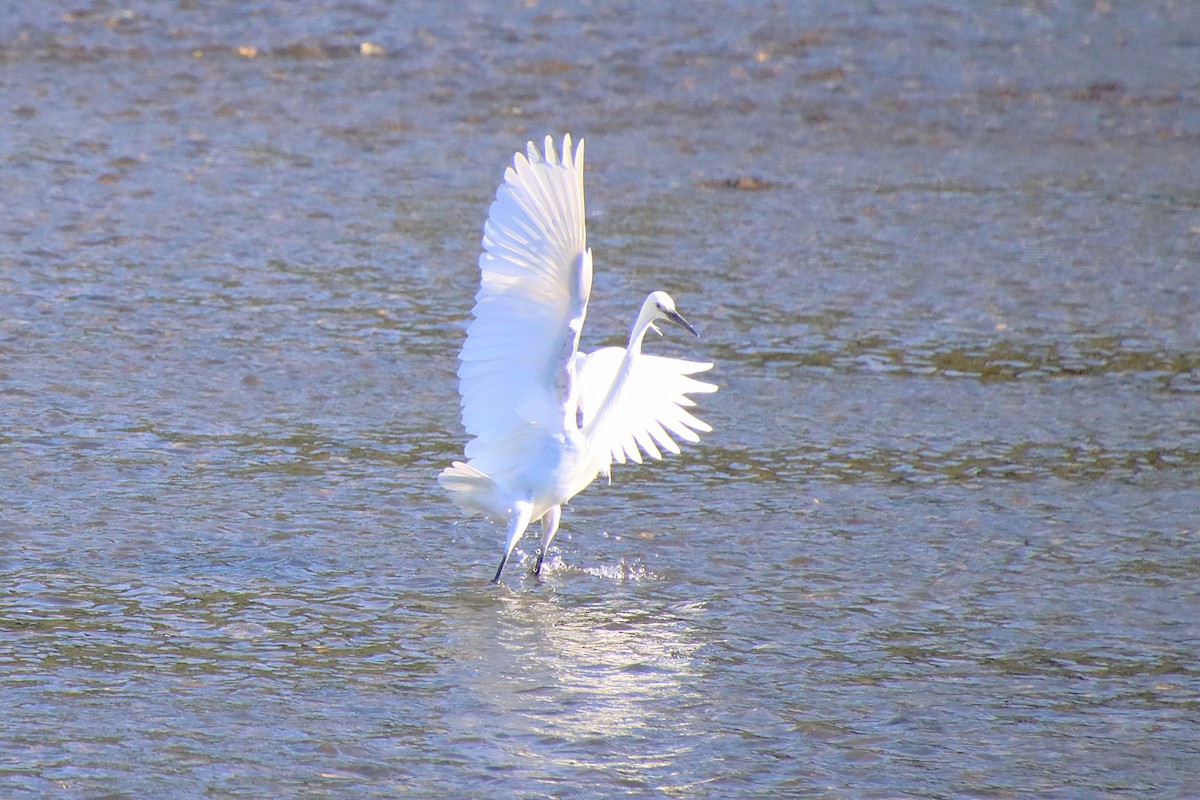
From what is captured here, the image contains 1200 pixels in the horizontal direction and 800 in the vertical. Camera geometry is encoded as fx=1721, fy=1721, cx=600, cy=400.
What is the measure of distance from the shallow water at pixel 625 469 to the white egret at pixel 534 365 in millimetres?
319

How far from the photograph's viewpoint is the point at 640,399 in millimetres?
5781

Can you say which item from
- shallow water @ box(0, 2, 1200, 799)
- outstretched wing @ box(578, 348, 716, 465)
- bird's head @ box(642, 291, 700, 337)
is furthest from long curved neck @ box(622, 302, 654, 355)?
shallow water @ box(0, 2, 1200, 799)

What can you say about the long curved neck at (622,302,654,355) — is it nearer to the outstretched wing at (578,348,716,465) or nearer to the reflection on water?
the outstretched wing at (578,348,716,465)

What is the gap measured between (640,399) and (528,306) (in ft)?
2.39

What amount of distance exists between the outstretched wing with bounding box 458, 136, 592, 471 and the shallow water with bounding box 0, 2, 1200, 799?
0.55 m

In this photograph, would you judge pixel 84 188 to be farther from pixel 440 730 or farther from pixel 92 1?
pixel 440 730

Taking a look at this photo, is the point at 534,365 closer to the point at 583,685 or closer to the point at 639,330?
the point at 639,330

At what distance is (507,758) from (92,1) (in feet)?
34.9

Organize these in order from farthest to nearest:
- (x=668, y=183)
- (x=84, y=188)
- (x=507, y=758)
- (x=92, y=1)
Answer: (x=92, y=1)
(x=668, y=183)
(x=84, y=188)
(x=507, y=758)

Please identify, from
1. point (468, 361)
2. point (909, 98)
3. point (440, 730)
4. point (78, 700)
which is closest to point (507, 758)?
point (440, 730)

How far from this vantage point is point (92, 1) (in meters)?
13.3

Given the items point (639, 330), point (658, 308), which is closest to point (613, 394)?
point (639, 330)

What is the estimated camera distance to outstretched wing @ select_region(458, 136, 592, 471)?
5062 mm

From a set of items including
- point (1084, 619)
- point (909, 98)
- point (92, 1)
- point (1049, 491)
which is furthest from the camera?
point (92, 1)
